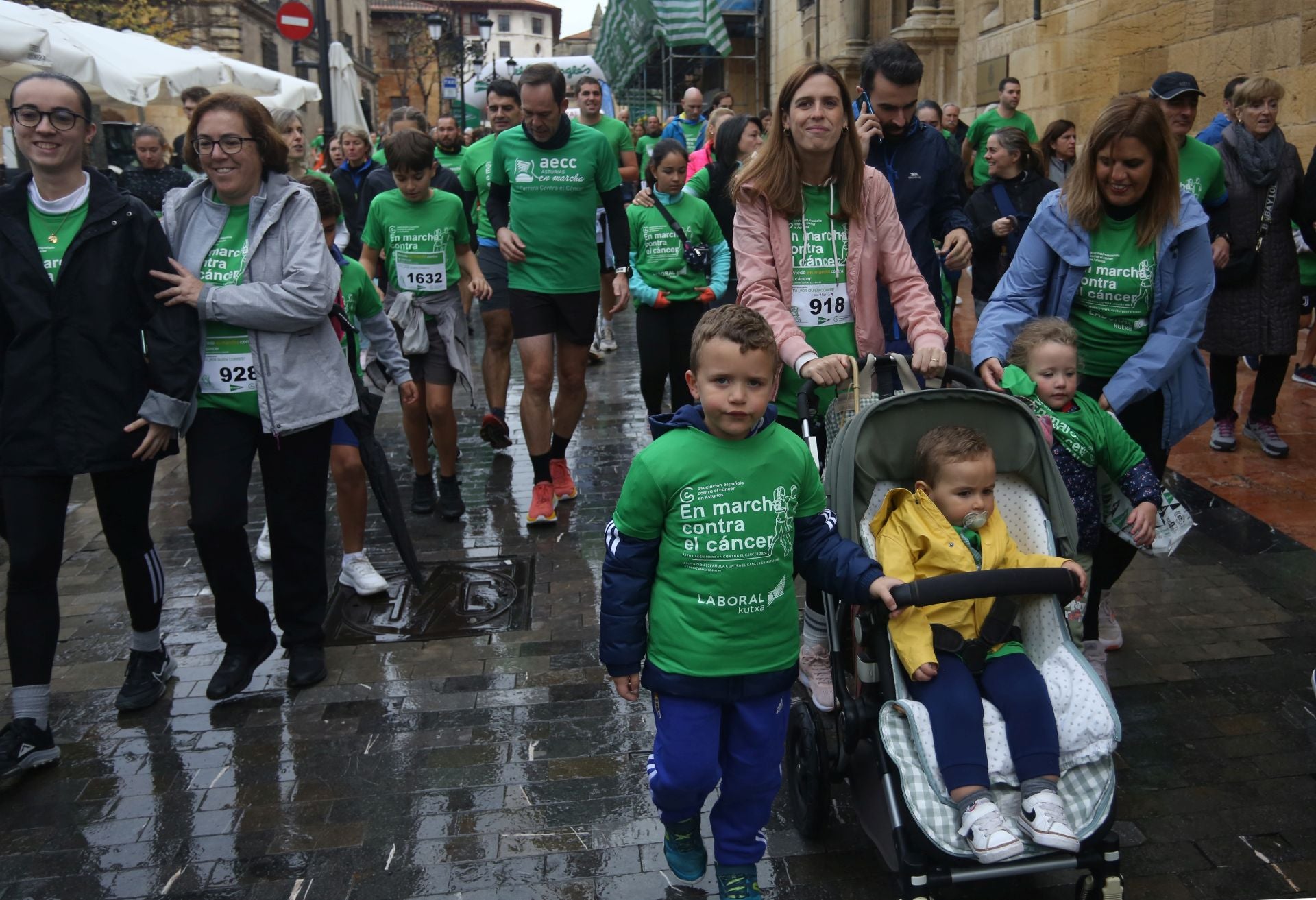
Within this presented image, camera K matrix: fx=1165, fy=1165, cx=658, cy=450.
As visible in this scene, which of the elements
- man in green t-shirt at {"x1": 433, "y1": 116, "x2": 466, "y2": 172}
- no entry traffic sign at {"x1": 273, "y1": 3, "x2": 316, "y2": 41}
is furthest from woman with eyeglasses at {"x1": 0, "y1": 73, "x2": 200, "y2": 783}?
no entry traffic sign at {"x1": 273, "y1": 3, "x2": 316, "y2": 41}

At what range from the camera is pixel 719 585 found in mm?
2889

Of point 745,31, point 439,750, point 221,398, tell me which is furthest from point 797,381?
point 745,31

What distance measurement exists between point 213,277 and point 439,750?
1839 millimetres

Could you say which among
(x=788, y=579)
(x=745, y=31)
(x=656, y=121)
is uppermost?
(x=745, y=31)

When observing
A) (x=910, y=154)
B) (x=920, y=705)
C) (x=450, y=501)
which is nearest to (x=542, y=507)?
(x=450, y=501)

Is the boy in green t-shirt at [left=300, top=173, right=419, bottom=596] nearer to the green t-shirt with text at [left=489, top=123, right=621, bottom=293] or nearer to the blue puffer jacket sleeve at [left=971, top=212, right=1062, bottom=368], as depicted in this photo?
the green t-shirt with text at [left=489, top=123, right=621, bottom=293]

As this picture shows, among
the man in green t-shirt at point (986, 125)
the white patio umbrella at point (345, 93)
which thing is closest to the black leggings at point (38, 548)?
the man in green t-shirt at point (986, 125)

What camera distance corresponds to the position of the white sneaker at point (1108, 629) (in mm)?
4492

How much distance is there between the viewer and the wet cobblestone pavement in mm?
3230

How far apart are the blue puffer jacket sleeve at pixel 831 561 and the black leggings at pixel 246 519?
214 cm

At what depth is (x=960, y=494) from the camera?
3201mm

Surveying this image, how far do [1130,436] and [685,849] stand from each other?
231 centimetres

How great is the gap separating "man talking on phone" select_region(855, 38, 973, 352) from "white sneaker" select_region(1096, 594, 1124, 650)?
1.37 m

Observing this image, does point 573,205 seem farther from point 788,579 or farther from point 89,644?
point 788,579
